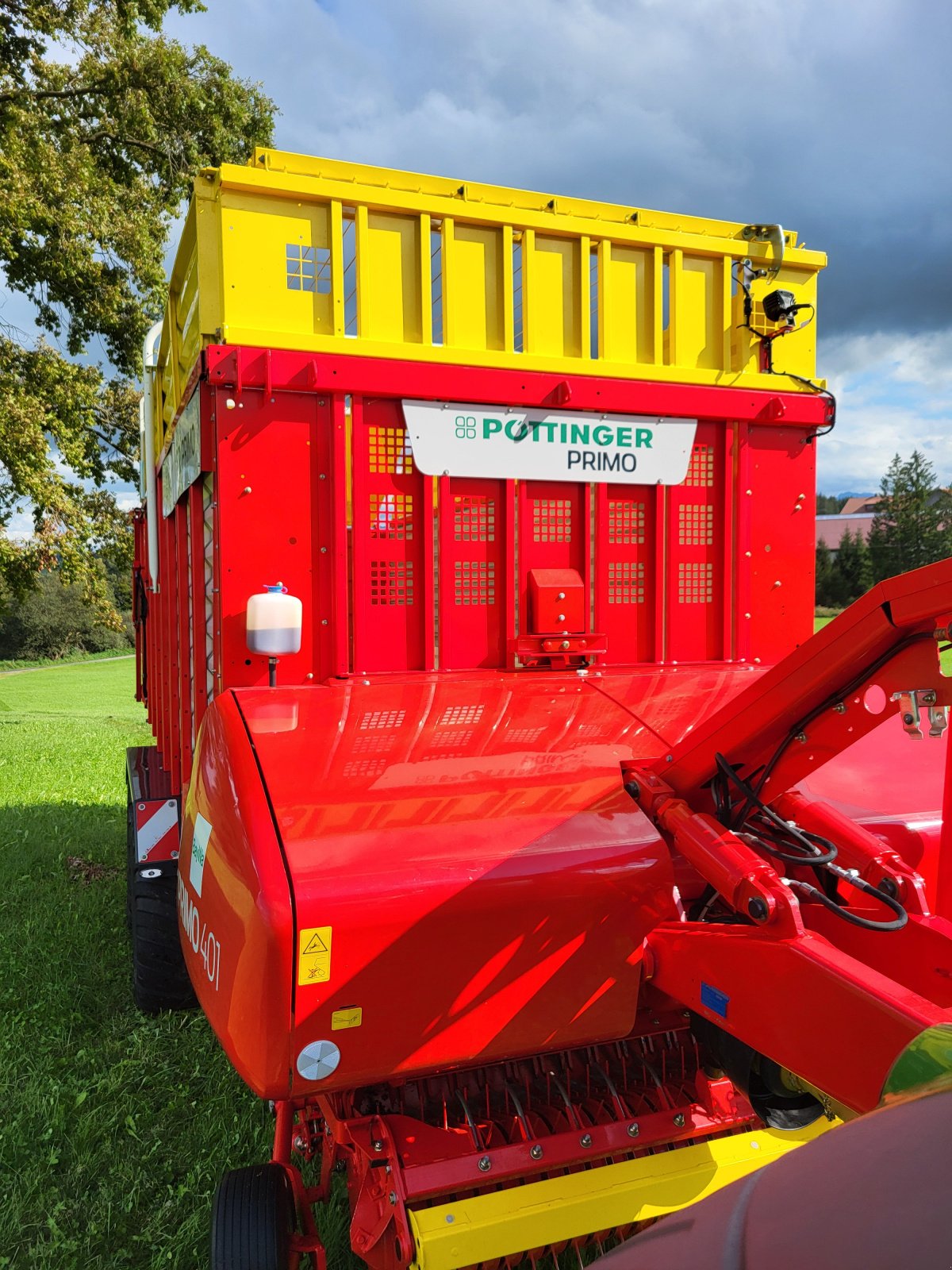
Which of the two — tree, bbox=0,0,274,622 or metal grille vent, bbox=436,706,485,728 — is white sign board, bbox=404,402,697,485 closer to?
metal grille vent, bbox=436,706,485,728

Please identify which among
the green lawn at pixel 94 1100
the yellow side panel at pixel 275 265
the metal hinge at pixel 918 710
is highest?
the yellow side panel at pixel 275 265

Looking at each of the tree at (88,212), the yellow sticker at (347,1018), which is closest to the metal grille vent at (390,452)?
the yellow sticker at (347,1018)

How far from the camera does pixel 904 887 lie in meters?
2.04

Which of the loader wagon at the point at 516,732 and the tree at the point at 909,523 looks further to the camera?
the tree at the point at 909,523

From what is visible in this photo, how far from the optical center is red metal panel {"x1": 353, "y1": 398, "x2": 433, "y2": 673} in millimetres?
3303

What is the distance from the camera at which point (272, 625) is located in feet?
9.77

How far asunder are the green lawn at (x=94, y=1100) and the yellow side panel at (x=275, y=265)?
2.81 m

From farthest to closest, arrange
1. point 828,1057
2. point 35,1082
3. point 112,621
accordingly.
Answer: point 112,621 < point 35,1082 < point 828,1057

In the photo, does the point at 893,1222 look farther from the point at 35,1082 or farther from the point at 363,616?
the point at 35,1082

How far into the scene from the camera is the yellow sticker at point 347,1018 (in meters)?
1.78

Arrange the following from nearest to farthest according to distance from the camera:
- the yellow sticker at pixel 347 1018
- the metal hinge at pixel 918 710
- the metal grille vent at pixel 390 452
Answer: the metal hinge at pixel 918 710
the yellow sticker at pixel 347 1018
the metal grille vent at pixel 390 452

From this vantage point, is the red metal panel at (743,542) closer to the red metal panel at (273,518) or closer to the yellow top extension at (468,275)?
the yellow top extension at (468,275)

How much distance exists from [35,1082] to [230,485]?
242 centimetres

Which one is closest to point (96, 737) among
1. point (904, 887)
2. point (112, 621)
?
point (112, 621)
